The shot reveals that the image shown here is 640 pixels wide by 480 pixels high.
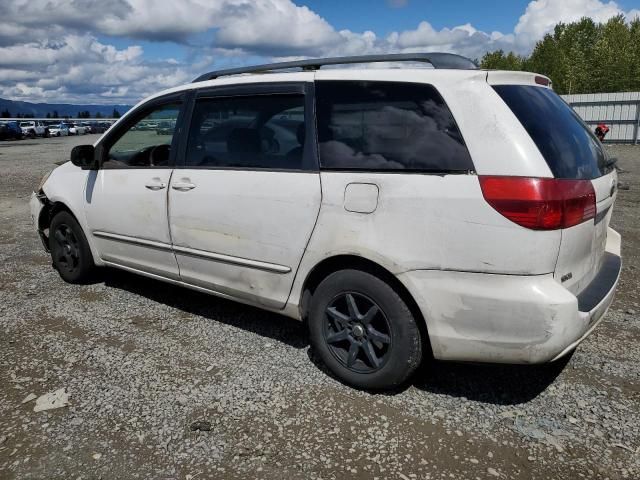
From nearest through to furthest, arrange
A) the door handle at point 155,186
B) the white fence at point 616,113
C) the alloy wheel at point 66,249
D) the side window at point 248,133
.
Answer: the side window at point 248,133
the door handle at point 155,186
the alloy wheel at point 66,249
the white fence at point 616,113

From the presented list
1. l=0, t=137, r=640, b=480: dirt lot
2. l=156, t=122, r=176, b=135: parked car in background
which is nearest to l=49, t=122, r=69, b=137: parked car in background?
l=156, t=122, r=176, b=135: parked car in background

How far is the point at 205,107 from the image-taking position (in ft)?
12.7

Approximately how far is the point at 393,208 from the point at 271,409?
51.2 inches

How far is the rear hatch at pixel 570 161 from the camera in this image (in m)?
2.64

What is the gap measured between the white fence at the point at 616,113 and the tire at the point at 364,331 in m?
24.9

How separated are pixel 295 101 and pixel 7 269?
4165 millimetres

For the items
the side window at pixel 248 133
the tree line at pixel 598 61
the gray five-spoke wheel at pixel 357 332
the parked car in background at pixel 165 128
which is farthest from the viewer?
the tree line at pixel 598 61

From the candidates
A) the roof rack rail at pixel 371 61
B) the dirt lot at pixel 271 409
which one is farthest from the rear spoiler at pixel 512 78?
the dirt lot at pixel 271 409

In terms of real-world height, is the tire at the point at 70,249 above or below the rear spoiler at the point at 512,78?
below

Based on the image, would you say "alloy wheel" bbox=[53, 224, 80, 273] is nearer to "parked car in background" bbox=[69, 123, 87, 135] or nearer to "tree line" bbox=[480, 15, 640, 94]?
"tree line" bbox=[480, 15, 640, 94]

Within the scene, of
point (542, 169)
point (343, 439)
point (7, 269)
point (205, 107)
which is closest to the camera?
point (542, 169)

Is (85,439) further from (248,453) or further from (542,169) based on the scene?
(542,169)

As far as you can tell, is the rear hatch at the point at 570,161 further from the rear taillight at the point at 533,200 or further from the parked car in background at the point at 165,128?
the parked car in background at the point at 165,128

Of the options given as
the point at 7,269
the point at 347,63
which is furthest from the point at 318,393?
the point at 7,269
